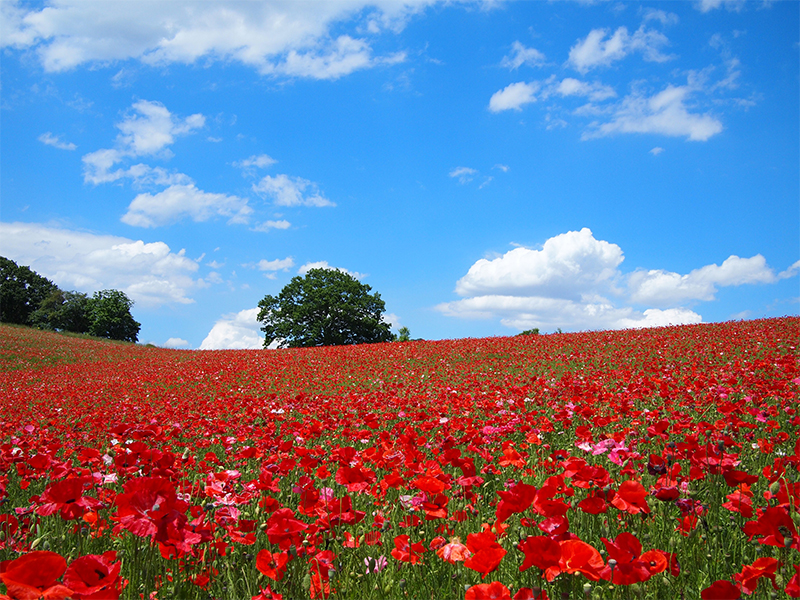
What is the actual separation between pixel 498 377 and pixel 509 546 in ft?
30.4

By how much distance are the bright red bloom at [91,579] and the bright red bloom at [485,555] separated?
3.46 ft

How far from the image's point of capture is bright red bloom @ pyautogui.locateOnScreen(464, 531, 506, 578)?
4.50 feet

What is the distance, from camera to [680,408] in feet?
22.3

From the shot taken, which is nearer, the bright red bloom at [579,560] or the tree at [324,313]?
the bright red bloom at [579,560]

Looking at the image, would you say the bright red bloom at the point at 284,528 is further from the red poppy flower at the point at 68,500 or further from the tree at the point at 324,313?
the tree at the point at 324,313

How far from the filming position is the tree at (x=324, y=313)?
41781 mm

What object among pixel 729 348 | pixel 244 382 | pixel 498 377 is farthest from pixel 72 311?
pixel 729 348

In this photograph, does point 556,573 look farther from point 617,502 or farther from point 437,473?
point 437,473

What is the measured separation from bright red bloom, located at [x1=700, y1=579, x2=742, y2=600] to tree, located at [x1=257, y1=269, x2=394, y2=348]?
131 ft

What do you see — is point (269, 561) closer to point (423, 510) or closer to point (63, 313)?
point (423, 510)

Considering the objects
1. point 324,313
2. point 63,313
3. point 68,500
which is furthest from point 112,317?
point 68,500

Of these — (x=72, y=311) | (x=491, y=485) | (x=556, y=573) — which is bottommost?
(x=491, y=485)

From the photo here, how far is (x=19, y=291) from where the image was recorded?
59.5 metres

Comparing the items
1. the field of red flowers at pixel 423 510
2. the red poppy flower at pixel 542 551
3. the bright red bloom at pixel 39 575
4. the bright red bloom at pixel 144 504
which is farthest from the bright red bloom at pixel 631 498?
the bright red bloom at pixel 39 575
